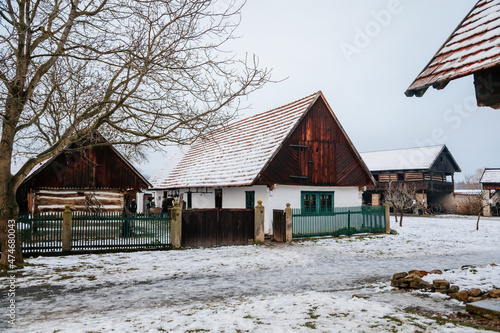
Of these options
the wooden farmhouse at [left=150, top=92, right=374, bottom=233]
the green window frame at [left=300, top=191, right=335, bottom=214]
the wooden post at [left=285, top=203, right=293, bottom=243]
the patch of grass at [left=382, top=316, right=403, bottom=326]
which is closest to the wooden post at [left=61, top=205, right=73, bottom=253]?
the wooden farmhouse at [left=150, top=92, right=374, bottom=233]

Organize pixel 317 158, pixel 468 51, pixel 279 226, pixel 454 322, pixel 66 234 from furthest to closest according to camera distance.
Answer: pixel 317 158, pixel 279 226, pixel 66 234, pixel 468 51, pixel 454 322

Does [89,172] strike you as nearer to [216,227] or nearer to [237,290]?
[216,227]

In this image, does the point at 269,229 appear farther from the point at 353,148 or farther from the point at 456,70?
the point at 456,70

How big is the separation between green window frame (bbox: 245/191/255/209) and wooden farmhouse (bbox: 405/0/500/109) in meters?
13.7

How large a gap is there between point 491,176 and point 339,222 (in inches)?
1439

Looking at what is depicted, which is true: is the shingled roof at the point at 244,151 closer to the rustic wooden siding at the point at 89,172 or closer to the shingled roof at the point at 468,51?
the rustic wooden siding at the point at 89,172

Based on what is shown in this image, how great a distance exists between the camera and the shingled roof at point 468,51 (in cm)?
579

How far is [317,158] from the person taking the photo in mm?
20500

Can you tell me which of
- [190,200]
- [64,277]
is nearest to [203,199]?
[190,200]

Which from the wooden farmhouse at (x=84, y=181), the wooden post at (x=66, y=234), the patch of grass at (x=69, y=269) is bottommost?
the patch of grass at (x=69, y=269)

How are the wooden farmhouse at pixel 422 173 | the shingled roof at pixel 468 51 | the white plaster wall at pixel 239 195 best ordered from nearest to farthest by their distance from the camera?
the shingled roof at pixel 468 51, the white plaster wall at pixel 239 195, the wooden farmhouse at pixel 422 173

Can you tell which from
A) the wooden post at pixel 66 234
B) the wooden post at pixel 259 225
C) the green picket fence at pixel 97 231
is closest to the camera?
the green picket fence at pixel 97 231

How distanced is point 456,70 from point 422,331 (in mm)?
4246

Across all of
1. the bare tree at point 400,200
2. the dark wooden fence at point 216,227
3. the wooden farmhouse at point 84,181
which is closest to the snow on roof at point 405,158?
the bare tree at point 400,200
